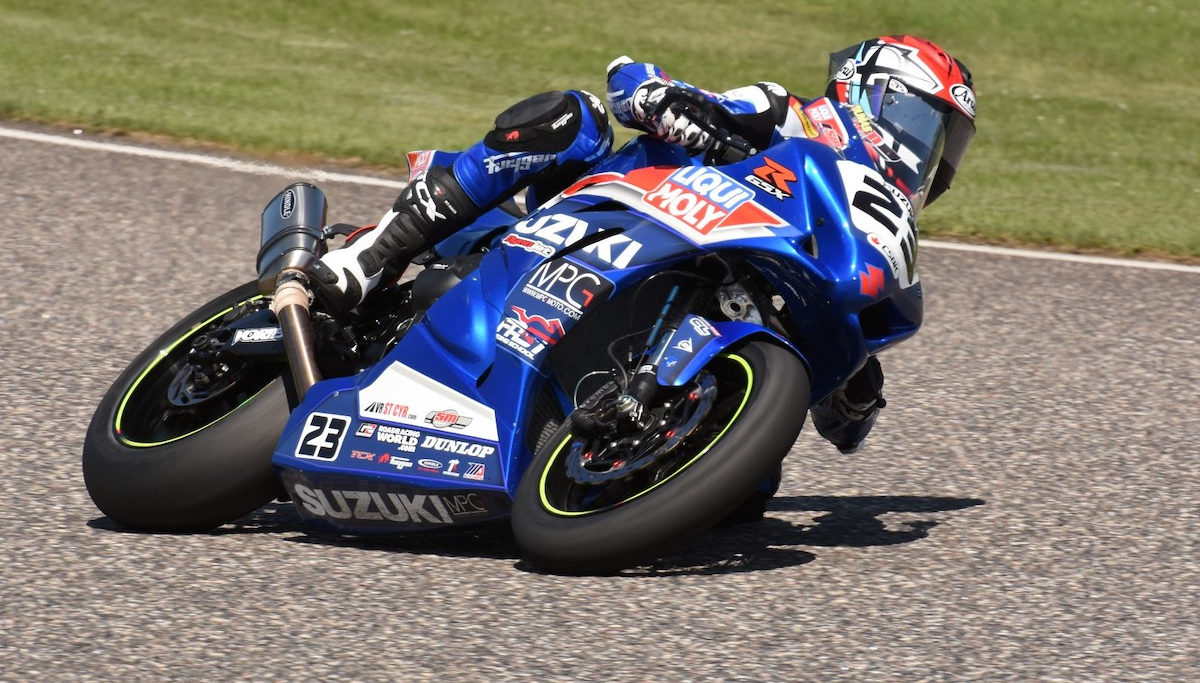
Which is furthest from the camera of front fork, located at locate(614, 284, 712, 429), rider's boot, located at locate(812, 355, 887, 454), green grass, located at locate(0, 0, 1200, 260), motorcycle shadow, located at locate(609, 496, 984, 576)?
green grass, located at locate(0, 0, 1200, 260)

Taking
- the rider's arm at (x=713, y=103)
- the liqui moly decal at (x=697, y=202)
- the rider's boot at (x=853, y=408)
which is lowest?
the rider's boot at (x=853, y=408)

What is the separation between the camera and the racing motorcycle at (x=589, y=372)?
425cm

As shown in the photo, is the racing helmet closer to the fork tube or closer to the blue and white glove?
the blue and white glove

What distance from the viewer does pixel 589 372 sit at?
15.4 ft

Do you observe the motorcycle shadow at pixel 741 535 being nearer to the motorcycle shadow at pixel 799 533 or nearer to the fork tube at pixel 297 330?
the motorcycle shadow at pixel 799 533

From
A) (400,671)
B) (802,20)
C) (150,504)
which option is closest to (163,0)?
(802,20)

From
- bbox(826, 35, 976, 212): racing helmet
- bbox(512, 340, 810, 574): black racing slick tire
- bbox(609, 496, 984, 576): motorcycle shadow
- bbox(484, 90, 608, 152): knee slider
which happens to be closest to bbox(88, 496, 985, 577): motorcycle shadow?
bbox(609, 496, 984, 576): motorcycle shadow

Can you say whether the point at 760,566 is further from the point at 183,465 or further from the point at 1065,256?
the point at 1065,256

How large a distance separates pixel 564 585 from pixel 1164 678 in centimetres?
141

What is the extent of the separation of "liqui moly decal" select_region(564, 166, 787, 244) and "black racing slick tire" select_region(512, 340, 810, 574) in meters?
0.30

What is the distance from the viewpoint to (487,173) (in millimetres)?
4965

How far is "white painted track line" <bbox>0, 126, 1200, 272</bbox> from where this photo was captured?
911 centimetres

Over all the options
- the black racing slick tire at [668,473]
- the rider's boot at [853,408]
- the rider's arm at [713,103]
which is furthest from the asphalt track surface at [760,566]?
the rider's arm at [713,103]

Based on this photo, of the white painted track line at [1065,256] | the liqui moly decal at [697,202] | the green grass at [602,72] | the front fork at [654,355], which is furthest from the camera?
the green grass at [602,72]
